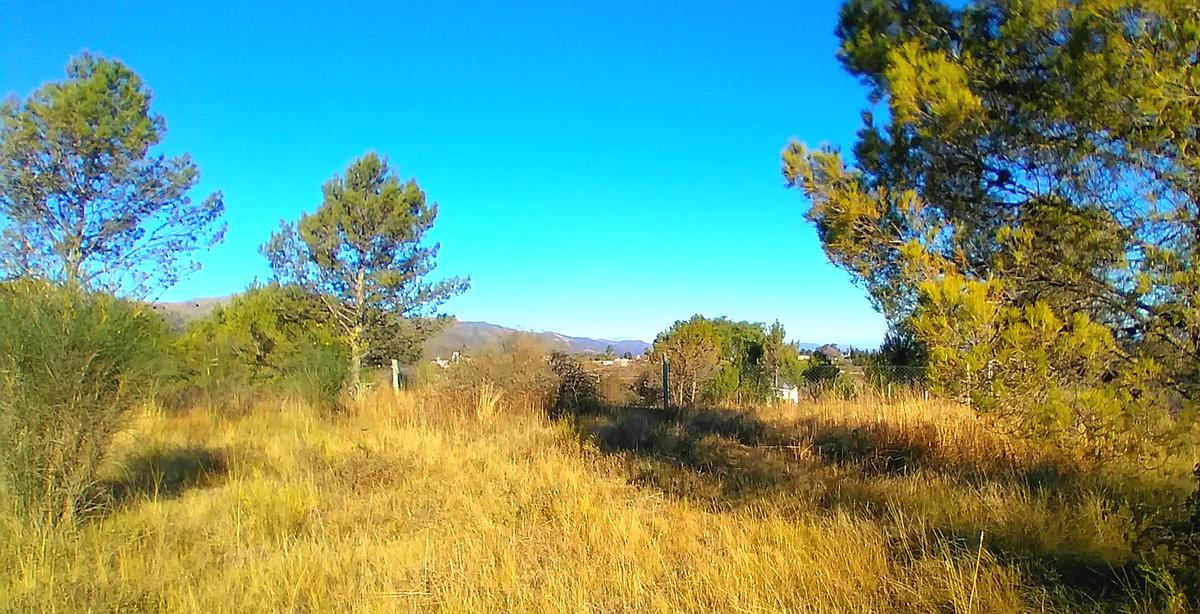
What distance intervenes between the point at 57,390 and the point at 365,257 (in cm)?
1840

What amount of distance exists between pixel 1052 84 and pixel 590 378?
36.6 feet

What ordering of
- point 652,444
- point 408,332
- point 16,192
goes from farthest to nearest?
point 408,332 < point 16,192 < point 652,444

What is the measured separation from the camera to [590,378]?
46.9ft

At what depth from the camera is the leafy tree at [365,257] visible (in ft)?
72.7

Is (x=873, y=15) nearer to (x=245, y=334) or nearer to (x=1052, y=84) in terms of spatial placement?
(x=1052, y=84)

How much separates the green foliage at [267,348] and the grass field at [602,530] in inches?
209

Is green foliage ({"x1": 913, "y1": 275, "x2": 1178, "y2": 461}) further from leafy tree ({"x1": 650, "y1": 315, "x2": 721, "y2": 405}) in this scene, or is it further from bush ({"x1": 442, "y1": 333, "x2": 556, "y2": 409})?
leafy tree ({"x1": 650, "y1": 315, "x2": 721, "y2": 405})

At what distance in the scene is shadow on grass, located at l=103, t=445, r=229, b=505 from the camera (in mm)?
6363

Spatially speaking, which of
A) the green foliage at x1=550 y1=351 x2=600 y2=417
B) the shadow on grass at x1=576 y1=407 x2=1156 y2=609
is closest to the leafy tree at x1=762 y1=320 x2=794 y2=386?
the green foliage at x1=550 y1=351 x2=600 y2=417

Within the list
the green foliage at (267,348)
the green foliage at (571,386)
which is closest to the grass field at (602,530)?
the green foliage at (571,386)

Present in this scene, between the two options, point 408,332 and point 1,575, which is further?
point 408,332

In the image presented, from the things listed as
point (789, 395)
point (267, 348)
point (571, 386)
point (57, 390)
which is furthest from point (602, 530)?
point (267, 348)

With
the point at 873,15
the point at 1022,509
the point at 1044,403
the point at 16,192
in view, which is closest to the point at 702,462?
the point at 1022,509

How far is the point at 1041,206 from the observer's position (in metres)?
4.09
